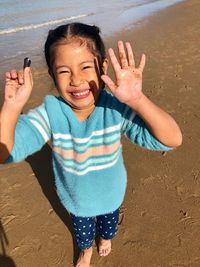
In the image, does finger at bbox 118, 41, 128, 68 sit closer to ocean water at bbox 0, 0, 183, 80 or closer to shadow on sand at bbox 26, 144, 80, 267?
shadow on sand at bbox 26, 144, 80, 267

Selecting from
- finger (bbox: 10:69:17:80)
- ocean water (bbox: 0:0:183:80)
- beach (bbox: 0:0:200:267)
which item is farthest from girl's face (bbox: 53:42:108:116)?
ocean water (bbox: 0:0:183:80)

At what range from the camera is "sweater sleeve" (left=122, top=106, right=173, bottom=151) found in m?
2.09

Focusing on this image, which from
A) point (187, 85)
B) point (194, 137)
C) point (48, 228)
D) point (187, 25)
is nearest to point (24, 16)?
point (187, 25)

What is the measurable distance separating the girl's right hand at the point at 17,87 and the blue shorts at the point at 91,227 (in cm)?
105

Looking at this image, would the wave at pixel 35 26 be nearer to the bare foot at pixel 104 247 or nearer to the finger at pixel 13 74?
the bare foot at pixel 104 247

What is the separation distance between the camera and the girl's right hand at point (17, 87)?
6.56ft

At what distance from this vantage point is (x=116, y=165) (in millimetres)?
2436

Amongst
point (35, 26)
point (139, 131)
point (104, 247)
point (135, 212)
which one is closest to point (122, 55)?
point (139, 131)

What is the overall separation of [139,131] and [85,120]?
0.36m

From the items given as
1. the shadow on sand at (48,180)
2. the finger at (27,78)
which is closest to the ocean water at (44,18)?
the shadow on sand at (48,180)

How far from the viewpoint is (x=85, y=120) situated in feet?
7.44

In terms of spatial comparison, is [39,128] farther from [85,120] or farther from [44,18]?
[44,18]

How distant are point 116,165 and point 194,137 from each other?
225 cm

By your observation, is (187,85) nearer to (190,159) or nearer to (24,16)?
(190,159)
